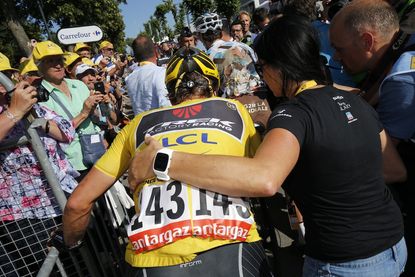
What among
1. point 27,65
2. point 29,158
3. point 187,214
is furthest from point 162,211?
point 27,65

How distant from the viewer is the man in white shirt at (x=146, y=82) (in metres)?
4.46

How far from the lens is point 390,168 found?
1.76 m

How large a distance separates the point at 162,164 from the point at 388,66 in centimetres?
143

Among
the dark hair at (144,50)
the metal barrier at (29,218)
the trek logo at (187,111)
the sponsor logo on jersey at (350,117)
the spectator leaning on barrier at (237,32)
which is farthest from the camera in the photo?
the spectator leaning on barrier at (237,32)

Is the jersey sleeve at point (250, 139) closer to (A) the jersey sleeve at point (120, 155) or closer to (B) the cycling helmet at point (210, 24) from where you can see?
(A) the jersey sleeve at point (120, 155)

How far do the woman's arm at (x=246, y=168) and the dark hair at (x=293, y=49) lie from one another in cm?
39

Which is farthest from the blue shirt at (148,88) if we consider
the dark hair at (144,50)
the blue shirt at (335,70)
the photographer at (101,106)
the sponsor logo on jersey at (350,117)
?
the sponsor logo on jersey at (350,117)

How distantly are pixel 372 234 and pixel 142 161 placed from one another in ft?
3.68

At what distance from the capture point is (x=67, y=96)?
3666 mm

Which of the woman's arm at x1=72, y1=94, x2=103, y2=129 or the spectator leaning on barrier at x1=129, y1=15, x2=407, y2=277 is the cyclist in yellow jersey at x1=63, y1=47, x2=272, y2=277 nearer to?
the spectator leaning on barrier at x1=129, y1=15, x2=407, y2=277

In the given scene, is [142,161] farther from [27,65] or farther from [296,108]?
[27,65]

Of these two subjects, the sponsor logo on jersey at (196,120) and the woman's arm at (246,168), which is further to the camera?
the sponsor logo on jersey at (196,120)

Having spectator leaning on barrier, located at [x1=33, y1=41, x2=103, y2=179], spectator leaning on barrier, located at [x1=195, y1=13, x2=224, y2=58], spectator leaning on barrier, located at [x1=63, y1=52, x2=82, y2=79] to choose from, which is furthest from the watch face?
spectator leaning on barrier, located at [x1=63, y1=52, x2=82, y2=79]

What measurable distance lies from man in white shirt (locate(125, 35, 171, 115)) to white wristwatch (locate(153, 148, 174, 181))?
2.92 meters
